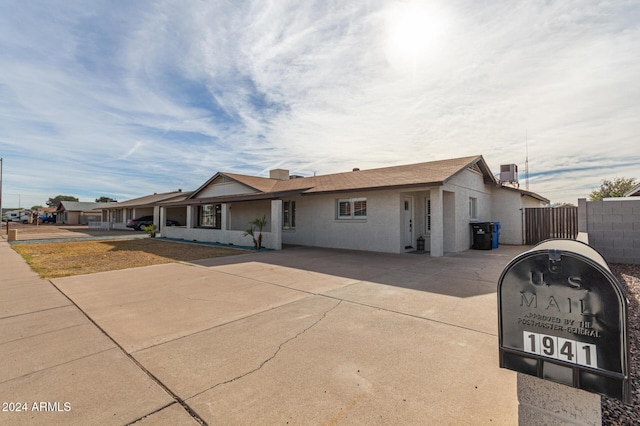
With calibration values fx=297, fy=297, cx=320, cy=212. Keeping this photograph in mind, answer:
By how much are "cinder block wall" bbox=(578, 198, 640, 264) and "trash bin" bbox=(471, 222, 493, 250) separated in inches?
161

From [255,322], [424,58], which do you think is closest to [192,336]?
[255,322]

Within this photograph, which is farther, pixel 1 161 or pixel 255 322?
pixel 1 161

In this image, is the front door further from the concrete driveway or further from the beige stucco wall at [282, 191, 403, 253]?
the concrete driveway

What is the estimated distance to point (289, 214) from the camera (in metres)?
17.6

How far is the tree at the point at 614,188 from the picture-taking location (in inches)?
1529

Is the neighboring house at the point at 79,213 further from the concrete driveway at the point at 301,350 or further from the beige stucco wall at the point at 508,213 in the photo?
the beige stucco wall at the point at 508,213

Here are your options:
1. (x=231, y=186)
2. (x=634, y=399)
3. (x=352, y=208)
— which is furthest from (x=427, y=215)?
(x=231, y=186)

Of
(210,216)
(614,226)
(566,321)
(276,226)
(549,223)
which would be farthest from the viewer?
(210,216)

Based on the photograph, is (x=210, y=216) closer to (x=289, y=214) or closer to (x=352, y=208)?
(x=289, y=214)

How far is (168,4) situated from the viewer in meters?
8.24

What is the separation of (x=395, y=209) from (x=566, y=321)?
1111cm

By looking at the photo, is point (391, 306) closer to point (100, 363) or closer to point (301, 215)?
point (100, 363)

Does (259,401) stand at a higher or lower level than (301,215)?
lower

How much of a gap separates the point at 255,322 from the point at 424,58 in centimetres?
868
